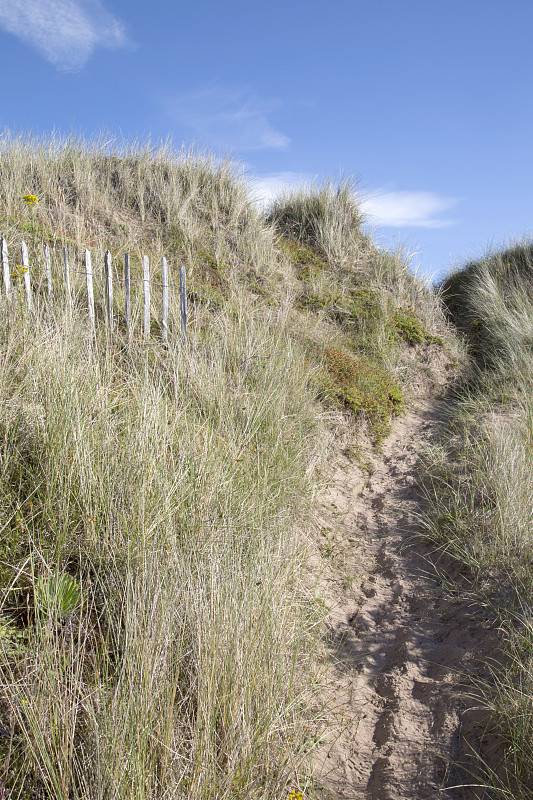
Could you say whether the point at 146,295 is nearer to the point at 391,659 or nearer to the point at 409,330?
the point at 391,659

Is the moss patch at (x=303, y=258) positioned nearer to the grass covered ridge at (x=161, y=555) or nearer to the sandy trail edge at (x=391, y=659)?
the grass covered ridge at (x=161, y=555)

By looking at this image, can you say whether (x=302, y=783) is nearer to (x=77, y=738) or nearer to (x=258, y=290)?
(x=77, y=738)

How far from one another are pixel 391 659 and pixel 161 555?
182 centimetres

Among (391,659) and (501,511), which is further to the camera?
(501,511)

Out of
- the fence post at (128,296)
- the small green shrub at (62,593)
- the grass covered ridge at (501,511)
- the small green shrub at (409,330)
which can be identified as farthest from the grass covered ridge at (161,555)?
the small green shrub at (409,330)

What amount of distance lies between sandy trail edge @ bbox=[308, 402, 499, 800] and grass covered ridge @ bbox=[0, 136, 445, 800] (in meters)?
0.28

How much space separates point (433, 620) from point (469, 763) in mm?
1180

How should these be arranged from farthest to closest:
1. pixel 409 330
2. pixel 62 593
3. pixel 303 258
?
1. pixel 303 258
2. pixel 409 330
3. pixel 62 593

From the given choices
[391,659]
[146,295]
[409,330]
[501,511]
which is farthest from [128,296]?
[409,330]

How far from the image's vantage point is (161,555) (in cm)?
265

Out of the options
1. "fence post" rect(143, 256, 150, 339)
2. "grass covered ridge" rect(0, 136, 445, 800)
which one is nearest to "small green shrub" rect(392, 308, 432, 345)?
"grass covered ridge" rect(0, 136, 445, 800)

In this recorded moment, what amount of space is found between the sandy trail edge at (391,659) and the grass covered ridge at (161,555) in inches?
11.0

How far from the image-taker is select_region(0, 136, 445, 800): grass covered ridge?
6.49ft

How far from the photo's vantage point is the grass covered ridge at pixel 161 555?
1978 millimetres
